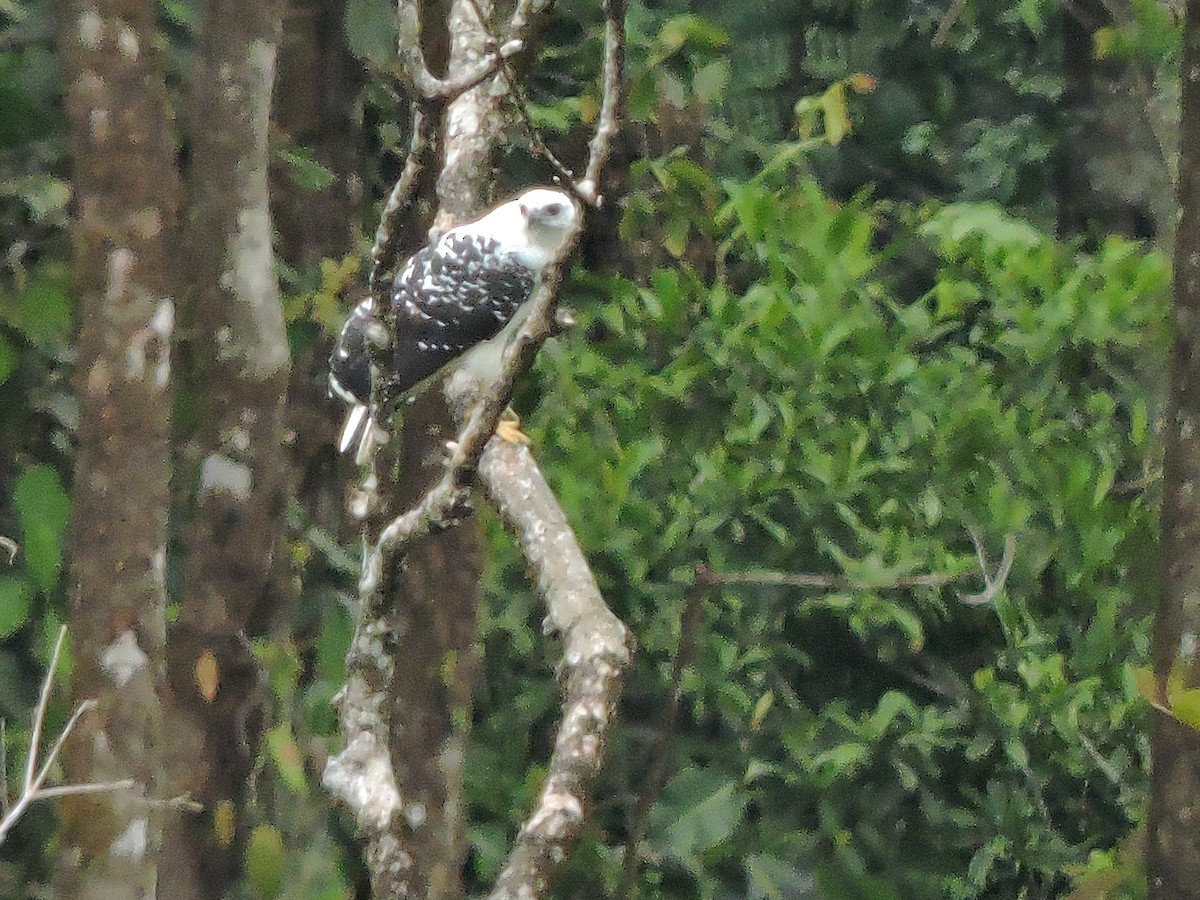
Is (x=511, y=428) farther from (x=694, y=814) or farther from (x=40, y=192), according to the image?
(x=694, y=814)

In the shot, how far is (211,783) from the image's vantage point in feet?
7.70

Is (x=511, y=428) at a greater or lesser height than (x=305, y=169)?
lesser

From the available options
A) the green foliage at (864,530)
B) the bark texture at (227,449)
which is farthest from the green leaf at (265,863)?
the green foliage at (864,530)

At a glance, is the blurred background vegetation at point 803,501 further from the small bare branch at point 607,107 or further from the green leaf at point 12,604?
the small bare branch at point 607,107

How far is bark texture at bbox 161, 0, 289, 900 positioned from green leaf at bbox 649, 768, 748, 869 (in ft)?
3.05

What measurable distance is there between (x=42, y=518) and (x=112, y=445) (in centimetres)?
24

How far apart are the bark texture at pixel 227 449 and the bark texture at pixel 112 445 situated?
0.29 metres

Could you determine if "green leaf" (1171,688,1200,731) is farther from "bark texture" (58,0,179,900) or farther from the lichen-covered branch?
"bark texture" (58,0,179,900)

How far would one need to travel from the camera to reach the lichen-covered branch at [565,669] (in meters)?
1.11

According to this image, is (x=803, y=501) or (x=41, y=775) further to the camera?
(x=803, y=501)

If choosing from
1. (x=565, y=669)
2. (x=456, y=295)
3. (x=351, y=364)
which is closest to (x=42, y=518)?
(x=351, y=364)

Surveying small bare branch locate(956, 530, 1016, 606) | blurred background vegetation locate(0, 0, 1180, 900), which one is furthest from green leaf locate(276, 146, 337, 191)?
small bare branch locate(956, 530, 1016, 606)

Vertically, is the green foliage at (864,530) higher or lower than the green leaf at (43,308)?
lower

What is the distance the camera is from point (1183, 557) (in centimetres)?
183
